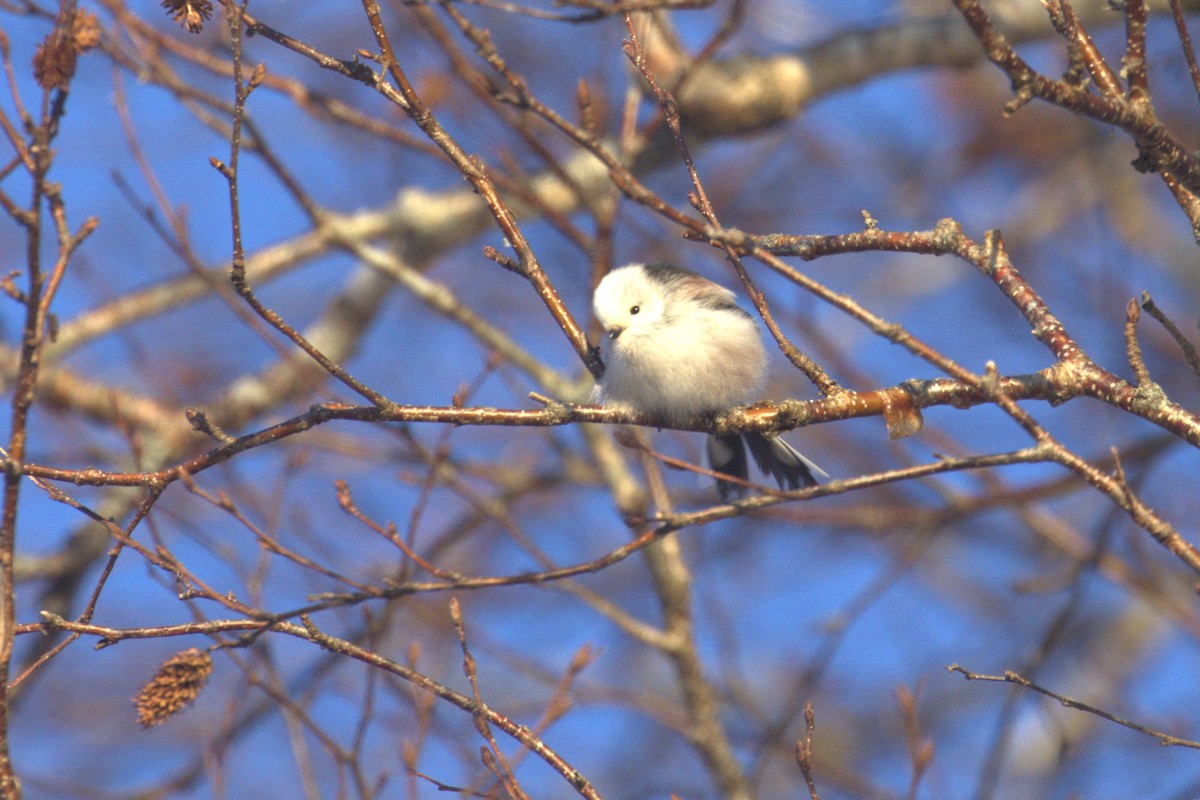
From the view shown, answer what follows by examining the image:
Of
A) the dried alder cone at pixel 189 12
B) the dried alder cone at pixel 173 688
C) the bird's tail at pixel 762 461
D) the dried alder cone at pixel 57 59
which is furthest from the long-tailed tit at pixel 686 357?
the dried alder cone at pixel 57 59

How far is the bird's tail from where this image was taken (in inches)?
119

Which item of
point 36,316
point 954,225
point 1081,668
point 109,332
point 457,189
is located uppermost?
point 457,189

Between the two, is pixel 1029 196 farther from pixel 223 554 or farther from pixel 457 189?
pixel 223 554

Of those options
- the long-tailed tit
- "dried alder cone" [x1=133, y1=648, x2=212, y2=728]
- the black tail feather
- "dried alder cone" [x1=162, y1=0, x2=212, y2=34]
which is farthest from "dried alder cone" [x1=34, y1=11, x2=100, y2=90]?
the black tail feather

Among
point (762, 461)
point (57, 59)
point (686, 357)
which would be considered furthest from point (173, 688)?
point (762, 461)

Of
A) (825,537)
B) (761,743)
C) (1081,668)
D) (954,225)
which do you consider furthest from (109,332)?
(1081,668)

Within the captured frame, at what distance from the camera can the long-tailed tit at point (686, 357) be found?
2828 millimetres

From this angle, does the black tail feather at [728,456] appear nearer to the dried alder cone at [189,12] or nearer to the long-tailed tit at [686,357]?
the long-tailed tit at [686,357]

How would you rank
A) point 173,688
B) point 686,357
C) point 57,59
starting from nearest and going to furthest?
1. point 57,59
2. point 173,688
3. point 686,357

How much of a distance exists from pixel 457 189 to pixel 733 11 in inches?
65.2

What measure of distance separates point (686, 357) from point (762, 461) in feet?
1.63

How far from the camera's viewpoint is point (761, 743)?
385 cm

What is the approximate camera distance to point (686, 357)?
2.87m

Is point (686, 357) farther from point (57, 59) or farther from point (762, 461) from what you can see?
point (57, 59)
